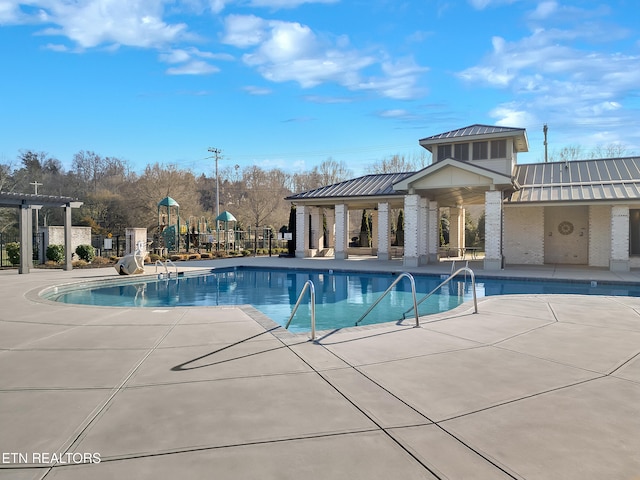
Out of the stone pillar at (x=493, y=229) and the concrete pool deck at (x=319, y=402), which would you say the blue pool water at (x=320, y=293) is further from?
the concrete pool deck at (x=319, y=402)

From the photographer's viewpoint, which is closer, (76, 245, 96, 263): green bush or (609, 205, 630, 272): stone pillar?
(609, 205, 630, 272): stone pillar

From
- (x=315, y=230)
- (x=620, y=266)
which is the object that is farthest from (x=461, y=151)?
(x=315, y=230)

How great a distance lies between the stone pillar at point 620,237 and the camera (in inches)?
760

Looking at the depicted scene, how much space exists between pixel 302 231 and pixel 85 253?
12738 mm

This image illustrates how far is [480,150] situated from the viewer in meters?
23.2

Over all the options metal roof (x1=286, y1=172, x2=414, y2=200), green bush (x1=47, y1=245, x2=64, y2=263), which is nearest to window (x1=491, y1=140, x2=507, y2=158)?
metal roof (x1=286, y1=172, x2=414, y2=200)

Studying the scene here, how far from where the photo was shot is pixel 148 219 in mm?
45500

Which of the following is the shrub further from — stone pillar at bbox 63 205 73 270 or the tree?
the tree

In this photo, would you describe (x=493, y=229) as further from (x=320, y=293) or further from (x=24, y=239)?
(x=24, y=239)

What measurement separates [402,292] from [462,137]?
1168cm

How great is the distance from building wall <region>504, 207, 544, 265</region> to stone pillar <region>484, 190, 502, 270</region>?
13.5 ft

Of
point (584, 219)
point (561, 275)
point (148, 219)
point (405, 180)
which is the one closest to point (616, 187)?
point (584, 219)

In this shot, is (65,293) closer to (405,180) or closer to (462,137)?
(405,180)

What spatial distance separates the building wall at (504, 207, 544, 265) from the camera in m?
23.2
